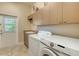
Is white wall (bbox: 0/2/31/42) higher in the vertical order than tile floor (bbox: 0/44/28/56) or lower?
higher

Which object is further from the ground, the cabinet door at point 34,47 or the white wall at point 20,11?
the white wall at point 20,11

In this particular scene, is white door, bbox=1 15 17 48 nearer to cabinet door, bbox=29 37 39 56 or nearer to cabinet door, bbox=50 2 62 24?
cabinet door, bbox=29 37 39 56

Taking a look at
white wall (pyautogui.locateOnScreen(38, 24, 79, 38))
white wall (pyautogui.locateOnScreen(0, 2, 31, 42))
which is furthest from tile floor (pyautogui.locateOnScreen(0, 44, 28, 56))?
white wall (pyautogui.locateOnScreen(38, 24, 79, 38))

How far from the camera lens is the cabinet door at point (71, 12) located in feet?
5.23

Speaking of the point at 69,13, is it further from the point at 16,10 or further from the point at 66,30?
the point at 16,10

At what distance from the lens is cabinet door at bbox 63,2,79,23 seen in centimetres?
159

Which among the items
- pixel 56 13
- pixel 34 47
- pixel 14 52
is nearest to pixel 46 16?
pixel 56 13

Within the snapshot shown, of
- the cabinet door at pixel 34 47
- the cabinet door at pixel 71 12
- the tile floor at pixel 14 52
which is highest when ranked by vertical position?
the cabinet door at pixel 71 12

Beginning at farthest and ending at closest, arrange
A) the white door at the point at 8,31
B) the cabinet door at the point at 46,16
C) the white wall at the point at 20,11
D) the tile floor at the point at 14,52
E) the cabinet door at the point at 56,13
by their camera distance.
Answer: the white wall at the point at 20,11 → the white door at the point at 8,31 → the tile floor at the point at 14,52 → the cabinet door at the point at 46,16 → the cabinet door at the point at 56,13

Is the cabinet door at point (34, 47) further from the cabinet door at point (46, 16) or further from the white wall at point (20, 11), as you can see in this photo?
the white wall at point (20, 11)

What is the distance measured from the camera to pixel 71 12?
1696 mm

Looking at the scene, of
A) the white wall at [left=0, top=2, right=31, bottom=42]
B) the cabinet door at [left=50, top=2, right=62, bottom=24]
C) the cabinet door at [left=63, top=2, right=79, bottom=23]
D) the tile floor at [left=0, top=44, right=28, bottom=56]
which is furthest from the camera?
the white wall at [left=0, top=2, right=31, bottom=42]

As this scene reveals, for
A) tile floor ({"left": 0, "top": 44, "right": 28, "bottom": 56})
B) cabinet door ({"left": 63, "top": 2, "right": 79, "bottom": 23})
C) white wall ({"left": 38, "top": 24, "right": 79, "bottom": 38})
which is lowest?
tile floor ({"left": 0, "top": 44, "right": 28, "bottom": 56})

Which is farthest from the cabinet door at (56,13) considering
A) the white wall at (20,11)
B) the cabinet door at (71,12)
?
the white wall at (20,11)
